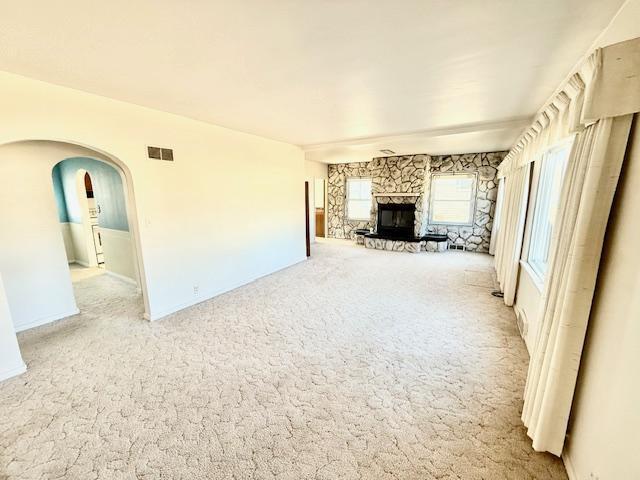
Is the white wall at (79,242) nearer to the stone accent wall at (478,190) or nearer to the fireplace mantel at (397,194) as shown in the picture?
Answer: the fireplace mantel at (397,194)

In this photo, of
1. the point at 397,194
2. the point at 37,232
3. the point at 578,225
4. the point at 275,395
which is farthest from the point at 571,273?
the point at 397,194

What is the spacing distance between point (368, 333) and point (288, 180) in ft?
11.9

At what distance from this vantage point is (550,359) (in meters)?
1.46

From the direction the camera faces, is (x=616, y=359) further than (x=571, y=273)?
No

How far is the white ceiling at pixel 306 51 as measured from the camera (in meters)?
1.43

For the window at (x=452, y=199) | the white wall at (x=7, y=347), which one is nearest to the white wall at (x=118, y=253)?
the white wall at (x=7, y=347)

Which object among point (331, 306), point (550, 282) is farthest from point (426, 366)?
point (331, 306)

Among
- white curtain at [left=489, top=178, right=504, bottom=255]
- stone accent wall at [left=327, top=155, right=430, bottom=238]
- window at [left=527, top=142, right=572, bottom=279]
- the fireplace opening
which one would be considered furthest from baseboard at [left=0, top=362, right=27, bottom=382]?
white curtain at [left=489, top=178, right=504, bottom=255]

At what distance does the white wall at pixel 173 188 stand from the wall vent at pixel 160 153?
0.19 ft

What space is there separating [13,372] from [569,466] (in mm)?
4122

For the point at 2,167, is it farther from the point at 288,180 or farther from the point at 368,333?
the point at 368,333

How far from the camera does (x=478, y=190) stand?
6.86 metres

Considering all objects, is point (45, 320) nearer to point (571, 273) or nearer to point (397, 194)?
point (571, 273)

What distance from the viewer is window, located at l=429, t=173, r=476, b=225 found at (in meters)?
7.00
